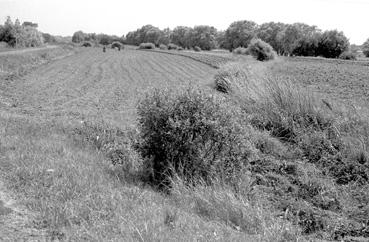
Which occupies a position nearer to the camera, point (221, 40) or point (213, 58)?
point (213, 58)

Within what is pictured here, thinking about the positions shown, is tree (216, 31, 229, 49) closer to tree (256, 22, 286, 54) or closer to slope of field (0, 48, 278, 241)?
tree (256, 22, 286, 54)

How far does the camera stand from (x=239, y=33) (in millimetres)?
129125

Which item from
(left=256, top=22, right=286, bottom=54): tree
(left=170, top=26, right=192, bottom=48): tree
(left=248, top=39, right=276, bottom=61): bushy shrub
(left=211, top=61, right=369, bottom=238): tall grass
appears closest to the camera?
(left=211, top=61, right=369, bottom=238): tall grass

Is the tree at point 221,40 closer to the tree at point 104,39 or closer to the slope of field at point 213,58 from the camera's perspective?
the tree at point 104,39

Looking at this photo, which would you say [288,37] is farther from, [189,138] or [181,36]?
[189,138]

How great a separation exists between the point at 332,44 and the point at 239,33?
5417cm

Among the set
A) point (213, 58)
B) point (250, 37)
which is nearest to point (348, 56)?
point (213, 58)

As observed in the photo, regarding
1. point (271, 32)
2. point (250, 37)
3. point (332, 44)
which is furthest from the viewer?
point (250, 37)

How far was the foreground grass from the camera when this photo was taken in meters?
4.54

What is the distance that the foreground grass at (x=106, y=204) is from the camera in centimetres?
454

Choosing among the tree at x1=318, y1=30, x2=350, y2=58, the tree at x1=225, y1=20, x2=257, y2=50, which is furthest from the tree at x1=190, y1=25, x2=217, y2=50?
the tree at x1=318, y1=30, x2=350, y2=58

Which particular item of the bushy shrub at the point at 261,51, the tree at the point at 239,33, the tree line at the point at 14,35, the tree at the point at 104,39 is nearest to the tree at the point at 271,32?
the tree at the point at 239,33

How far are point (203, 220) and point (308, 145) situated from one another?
582 cm

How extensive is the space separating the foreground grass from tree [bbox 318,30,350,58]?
2990 inches
